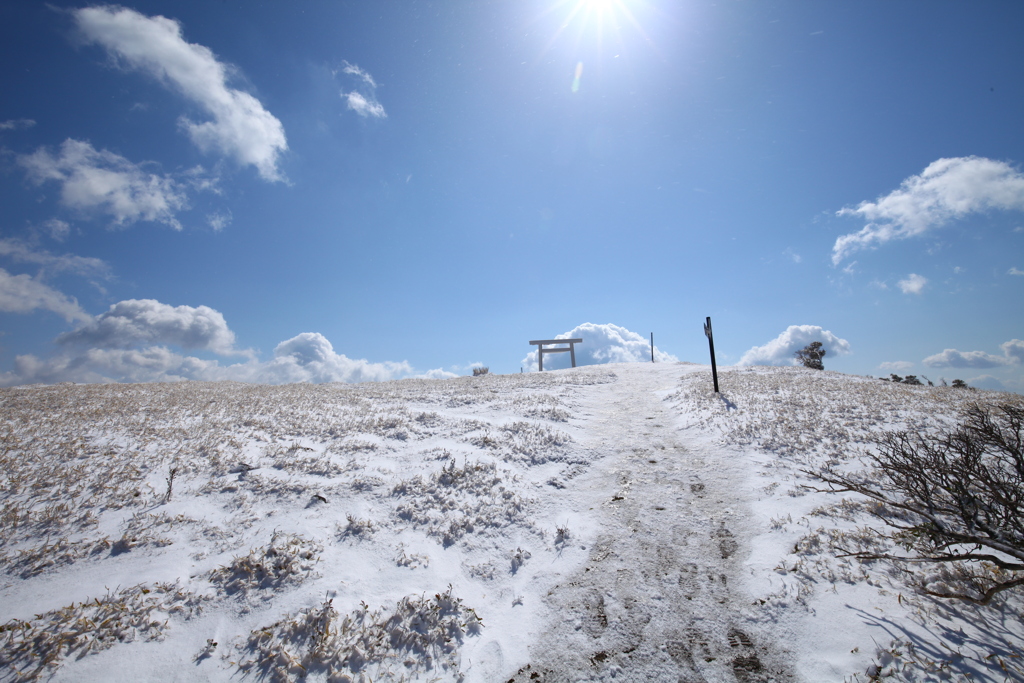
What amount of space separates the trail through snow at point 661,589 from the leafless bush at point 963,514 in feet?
5.92

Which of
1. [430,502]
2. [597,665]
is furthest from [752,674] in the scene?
[430,502]

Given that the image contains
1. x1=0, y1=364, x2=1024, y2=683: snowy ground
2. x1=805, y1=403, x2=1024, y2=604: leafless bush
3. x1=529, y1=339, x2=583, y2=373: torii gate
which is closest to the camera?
x1=805, y1=403, x2=1024, y2=604: leafless bush

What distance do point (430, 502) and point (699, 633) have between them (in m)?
5.23

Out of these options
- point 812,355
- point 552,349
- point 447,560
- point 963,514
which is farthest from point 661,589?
point 812,355

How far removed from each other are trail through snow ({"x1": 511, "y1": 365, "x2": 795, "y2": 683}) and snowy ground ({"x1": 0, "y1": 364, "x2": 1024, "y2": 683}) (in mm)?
36

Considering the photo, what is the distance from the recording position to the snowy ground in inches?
182

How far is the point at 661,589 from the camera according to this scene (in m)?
5.90

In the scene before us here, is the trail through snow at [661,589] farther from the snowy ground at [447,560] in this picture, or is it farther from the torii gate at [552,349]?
the torii gate at [552,349]

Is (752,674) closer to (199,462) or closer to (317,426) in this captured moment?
(199,462)

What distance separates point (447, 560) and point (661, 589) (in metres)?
3.45

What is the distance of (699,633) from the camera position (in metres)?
5.10

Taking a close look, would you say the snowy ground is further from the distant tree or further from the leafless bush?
the distant tree

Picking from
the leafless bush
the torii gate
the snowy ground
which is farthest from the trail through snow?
the torii gate

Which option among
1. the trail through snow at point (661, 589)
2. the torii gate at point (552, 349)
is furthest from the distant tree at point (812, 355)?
the trail through snow at point (661, 589)
